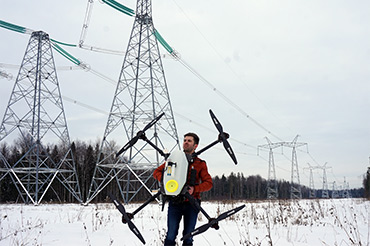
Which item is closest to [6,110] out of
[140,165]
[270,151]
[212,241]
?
[140,165]

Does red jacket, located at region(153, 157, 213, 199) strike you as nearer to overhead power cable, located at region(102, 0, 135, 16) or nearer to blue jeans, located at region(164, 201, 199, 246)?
blue jeans, located at region(164, 201, 199, 246)

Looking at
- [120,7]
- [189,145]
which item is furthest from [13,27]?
[189,145]

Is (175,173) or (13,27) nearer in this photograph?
(175,173)

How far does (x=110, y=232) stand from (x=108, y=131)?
41.4ft

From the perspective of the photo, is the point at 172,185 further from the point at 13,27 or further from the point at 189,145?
the point at 13,27

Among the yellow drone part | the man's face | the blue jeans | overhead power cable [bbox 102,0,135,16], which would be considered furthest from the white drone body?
overhead power cable [bbox 102,0,135,16]

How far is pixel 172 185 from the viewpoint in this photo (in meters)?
3.97

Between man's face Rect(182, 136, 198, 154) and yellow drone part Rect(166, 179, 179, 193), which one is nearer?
yellow drone part Rect(166, 179, 179, 193)

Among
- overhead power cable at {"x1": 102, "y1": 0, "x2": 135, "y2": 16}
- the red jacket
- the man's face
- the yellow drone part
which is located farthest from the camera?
overhead power cable at {"x1": 102, "y1": 0, "x2": 135, "y2": 16}

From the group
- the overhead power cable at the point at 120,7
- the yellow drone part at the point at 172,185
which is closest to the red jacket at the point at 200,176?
the yellow drone part at the point at 172,185

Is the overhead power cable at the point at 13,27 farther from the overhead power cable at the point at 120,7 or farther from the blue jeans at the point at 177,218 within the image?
the blue jeans at the point at 177,218

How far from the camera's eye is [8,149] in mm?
61625

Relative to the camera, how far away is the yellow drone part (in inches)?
155

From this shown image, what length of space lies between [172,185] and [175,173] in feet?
0.56
